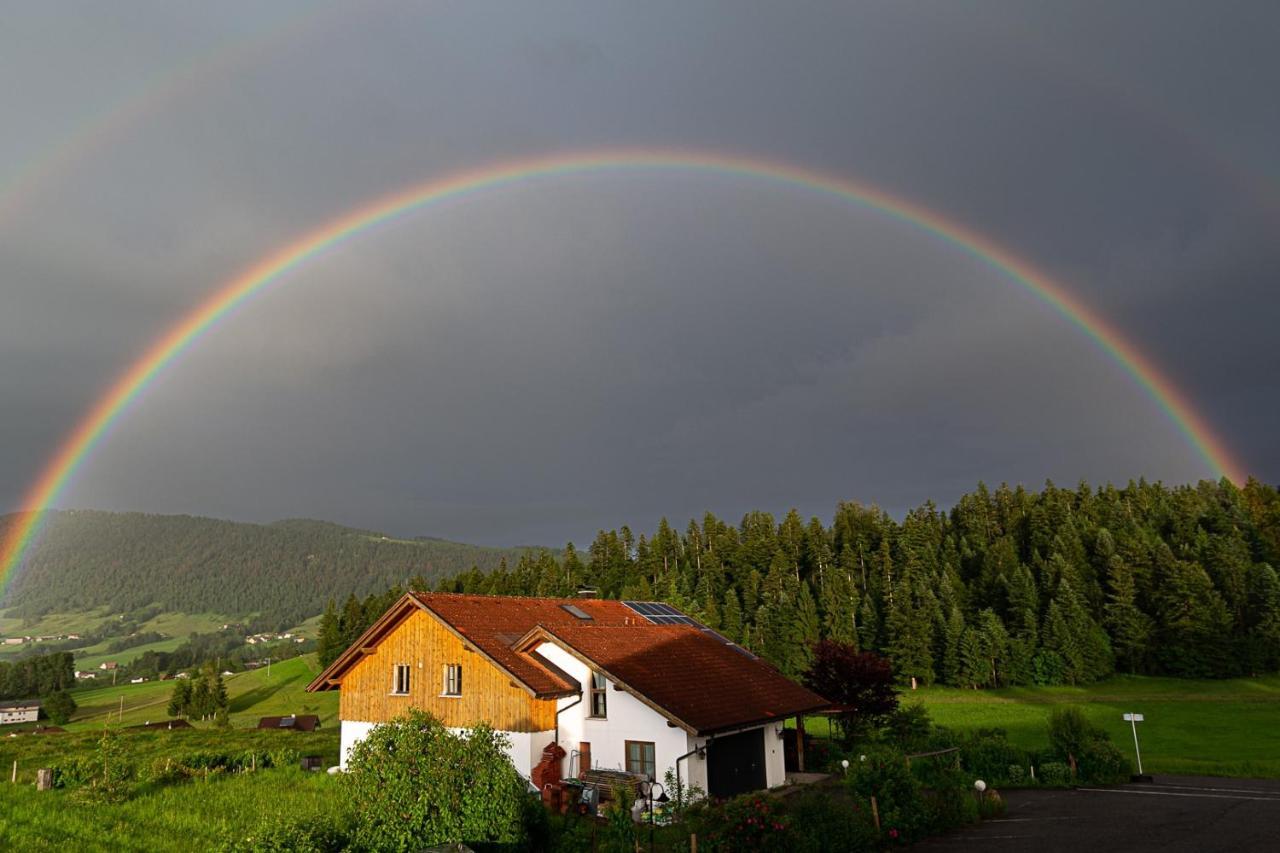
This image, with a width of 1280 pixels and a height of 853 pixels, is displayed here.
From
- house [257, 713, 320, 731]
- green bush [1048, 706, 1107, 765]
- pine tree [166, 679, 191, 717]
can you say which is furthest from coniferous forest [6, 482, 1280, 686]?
green bush [1048, 706, 1107, 765]

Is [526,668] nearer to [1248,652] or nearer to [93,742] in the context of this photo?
[93,742]

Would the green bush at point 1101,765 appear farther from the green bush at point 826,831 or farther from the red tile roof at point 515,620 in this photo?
the red tile roof at point 515,620

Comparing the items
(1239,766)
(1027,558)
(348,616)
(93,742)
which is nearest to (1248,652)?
(1027,558)

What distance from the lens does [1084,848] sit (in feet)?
61.5

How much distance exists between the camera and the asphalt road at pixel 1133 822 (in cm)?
1911

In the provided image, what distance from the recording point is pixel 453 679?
30.7 metres

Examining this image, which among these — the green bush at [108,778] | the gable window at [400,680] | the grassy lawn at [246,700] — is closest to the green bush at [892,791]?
the gable window at [400,680]

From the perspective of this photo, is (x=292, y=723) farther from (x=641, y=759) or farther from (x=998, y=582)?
(x=998, y=582)

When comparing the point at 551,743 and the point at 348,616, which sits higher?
the point at 348,616

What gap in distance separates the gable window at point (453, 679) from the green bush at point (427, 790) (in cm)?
1419

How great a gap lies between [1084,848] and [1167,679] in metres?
75.5

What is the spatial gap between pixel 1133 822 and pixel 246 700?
359ft

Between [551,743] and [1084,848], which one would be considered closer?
[1084,848]

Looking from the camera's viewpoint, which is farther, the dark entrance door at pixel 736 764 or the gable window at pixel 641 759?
the dark entrance door at pixel 736 764
